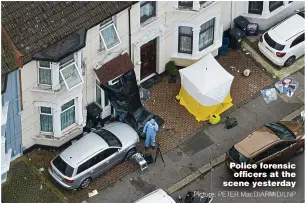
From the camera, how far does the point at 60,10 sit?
43.9m

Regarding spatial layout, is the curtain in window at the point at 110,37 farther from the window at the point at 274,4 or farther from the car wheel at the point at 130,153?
the window at the point at 274,4

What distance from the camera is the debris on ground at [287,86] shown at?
50.9 m

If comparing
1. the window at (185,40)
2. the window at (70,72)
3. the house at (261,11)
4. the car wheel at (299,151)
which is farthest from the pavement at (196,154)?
the window at (70,72)

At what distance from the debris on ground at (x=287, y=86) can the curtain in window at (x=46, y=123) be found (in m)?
12.0

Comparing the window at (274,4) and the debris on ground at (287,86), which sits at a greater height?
the window at (274,4)

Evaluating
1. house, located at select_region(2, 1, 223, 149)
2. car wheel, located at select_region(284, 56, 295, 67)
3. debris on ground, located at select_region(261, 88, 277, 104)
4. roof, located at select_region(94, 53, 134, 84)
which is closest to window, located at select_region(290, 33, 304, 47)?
car wheel, located at select_region(284, 56, 295, 67)

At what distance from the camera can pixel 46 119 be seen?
46438mm

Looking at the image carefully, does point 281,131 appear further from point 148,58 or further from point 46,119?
point 46,119

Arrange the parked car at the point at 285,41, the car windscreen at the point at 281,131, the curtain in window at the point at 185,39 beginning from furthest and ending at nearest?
the parked car at the point at 285,41, the curtain in window at the point at 185,39, the car windscreen at the point at 281,131

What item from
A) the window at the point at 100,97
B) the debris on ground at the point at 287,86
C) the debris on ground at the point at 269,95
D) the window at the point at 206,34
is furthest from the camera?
the debris on ground at the point at 287,86

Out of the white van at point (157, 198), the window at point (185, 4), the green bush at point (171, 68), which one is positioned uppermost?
the window at point (185, 4)

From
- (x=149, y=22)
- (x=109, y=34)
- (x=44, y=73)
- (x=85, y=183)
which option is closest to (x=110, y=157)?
(x=85, y=183)

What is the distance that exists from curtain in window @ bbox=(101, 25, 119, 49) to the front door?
2.64 metres

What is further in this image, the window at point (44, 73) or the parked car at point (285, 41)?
the parked car at point (285, 41)
